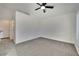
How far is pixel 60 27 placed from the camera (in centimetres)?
498

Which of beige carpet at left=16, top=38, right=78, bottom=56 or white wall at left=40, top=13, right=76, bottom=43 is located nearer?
beige carpet at left=16, top=38, right=78, bottom=56

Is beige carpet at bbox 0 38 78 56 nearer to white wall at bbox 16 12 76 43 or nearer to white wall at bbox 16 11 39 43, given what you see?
white wall at bbox 16 11 39 43

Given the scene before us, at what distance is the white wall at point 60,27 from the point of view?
454cm

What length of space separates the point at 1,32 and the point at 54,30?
3.61 meters

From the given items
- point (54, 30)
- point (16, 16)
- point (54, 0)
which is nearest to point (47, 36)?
A: point (54, 30)

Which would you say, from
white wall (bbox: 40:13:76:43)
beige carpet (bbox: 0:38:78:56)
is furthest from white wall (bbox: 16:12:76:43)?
beige carpet (bbox: 0:38:78:56)

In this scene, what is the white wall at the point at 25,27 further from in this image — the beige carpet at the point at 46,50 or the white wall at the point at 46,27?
the beige carpet at the point at 46,50

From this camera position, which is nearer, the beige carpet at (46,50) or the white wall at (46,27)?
the beige carpet at (46,50)

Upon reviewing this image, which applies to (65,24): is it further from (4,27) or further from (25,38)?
(4,27)

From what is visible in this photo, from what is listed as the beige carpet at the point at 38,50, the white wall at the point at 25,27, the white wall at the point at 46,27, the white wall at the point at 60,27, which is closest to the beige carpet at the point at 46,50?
the beige carpet at the point at 38,50

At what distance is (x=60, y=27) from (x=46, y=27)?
0.92 meters

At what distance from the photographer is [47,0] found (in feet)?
3.09

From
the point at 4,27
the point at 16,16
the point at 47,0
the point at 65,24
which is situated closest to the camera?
the point at 47,0

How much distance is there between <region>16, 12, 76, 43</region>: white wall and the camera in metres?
4.55
